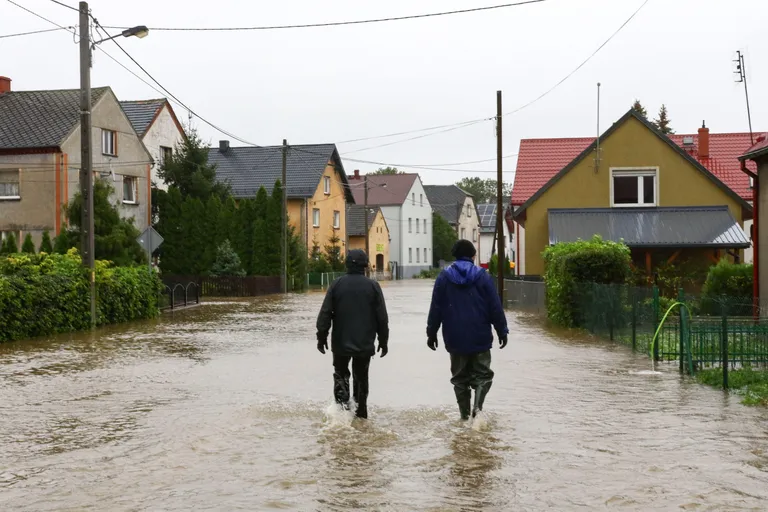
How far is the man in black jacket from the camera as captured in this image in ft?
30.9

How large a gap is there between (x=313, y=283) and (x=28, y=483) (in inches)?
1989

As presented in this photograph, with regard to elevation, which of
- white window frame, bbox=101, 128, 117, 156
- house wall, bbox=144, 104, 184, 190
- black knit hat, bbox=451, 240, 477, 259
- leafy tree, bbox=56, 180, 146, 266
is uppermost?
house wall, bbox=144, 104, 184, 190

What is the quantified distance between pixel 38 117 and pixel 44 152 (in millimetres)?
2592

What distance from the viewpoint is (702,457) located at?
25.7ft

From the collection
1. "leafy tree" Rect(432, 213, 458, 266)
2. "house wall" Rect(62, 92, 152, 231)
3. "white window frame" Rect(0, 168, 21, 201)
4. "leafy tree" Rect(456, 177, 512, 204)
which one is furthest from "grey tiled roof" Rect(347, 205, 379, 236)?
"leafy tree" Rect(456, 177, 512, 204)

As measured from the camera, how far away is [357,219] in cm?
7769

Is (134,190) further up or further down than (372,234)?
further up

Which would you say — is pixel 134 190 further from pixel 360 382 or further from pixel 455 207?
pixel 455 207

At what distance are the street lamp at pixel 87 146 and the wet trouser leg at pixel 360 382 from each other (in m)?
14.6

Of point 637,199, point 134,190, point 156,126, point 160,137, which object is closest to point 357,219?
point 160,137

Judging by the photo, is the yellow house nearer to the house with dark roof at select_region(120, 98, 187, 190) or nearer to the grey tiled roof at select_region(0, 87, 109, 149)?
the house with dark roof at select_region(120, 98, 187, 190)

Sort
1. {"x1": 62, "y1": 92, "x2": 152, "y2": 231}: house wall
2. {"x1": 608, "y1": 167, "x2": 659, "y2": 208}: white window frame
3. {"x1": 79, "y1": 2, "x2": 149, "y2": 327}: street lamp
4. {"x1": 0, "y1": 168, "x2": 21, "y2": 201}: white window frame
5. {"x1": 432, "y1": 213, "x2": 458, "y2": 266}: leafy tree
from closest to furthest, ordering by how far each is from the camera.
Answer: {"x1": 79, "y1": 2, "x2": 149, "y2": 327}: street lamp, {"x1": 608, "y1": 167, "x2": 659, "y2": 208}: white window frame, {"x1": 0, "y1": 168, "x2": 21, "y2": 201}: white window frame, {"x1": 62, "y1": 92, "x2": 152, "y2": 231}: house wall, {"x1": 432, "y1": 213, "x2": 458, "y2": 266}: leafy tree

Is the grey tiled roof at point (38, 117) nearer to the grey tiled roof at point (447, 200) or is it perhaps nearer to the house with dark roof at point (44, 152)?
the house with dark roof at point (44, 152)

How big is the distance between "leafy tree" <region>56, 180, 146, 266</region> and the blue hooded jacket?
20172 millimetres
